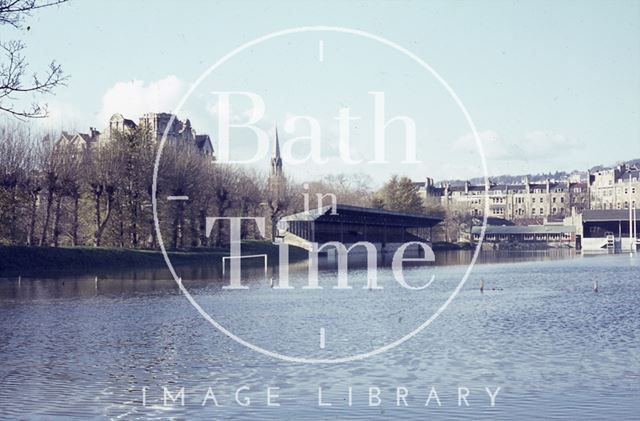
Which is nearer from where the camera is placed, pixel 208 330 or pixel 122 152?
pixel 208 330

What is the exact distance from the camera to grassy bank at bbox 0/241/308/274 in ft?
220

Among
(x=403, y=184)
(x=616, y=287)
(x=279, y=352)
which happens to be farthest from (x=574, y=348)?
(x=403, y=184)

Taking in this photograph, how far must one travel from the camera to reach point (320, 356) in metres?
25.9

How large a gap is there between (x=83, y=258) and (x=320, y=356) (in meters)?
50.1

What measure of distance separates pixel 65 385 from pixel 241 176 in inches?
3645

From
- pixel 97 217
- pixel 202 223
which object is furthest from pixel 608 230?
pixel 97 217

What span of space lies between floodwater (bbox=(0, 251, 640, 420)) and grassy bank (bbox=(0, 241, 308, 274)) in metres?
18.9

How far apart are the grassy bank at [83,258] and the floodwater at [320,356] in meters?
18.9

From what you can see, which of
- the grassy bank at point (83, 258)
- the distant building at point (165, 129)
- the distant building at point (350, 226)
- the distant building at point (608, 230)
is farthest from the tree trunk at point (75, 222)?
the distant building at point (608, 230)

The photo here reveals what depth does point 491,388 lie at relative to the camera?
68.3 feet

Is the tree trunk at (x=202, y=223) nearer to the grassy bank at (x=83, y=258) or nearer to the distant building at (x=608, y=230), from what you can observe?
the grassy bank at (x=83, y=258)

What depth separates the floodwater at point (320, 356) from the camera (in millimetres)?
19188

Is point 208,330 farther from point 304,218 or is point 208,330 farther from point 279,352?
point 304,218

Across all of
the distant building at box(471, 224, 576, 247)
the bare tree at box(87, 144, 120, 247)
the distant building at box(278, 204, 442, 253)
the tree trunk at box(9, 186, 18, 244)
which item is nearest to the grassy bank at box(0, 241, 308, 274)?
the tree trunk at box(9, 186, 18, 244)
